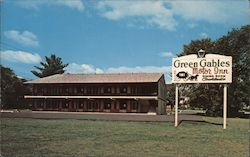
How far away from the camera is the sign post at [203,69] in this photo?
2166 centimetres

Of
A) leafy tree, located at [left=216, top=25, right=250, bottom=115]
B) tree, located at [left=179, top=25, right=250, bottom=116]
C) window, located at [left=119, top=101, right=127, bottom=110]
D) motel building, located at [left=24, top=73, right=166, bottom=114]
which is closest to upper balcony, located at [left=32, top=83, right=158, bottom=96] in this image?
motel building, located at [left=24, top=73, right=166, bottom=114]

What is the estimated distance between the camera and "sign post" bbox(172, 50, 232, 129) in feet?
71.1

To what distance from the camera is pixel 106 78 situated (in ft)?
167

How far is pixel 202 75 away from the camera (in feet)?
72.5

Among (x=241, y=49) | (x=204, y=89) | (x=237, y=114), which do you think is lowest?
(x=237, y=114)

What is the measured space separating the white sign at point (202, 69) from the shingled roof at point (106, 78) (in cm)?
2511

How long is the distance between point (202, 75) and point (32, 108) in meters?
35.5

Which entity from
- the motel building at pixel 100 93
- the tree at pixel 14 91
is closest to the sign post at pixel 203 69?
the motel building at pixel 100 93

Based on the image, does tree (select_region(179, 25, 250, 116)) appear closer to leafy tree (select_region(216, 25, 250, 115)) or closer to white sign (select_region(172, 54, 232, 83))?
leafy tree (select_region(216, 25, 250, 115))

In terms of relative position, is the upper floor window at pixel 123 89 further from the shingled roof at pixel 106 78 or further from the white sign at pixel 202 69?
the white sign at pixel 202 69

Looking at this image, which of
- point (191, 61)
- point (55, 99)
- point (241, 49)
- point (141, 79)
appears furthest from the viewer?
point (55, 99)

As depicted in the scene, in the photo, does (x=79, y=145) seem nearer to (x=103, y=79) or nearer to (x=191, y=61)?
(x=191, y=61)

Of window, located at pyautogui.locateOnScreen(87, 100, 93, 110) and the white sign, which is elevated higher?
the white sign

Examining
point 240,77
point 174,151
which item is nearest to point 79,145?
point 174,151
